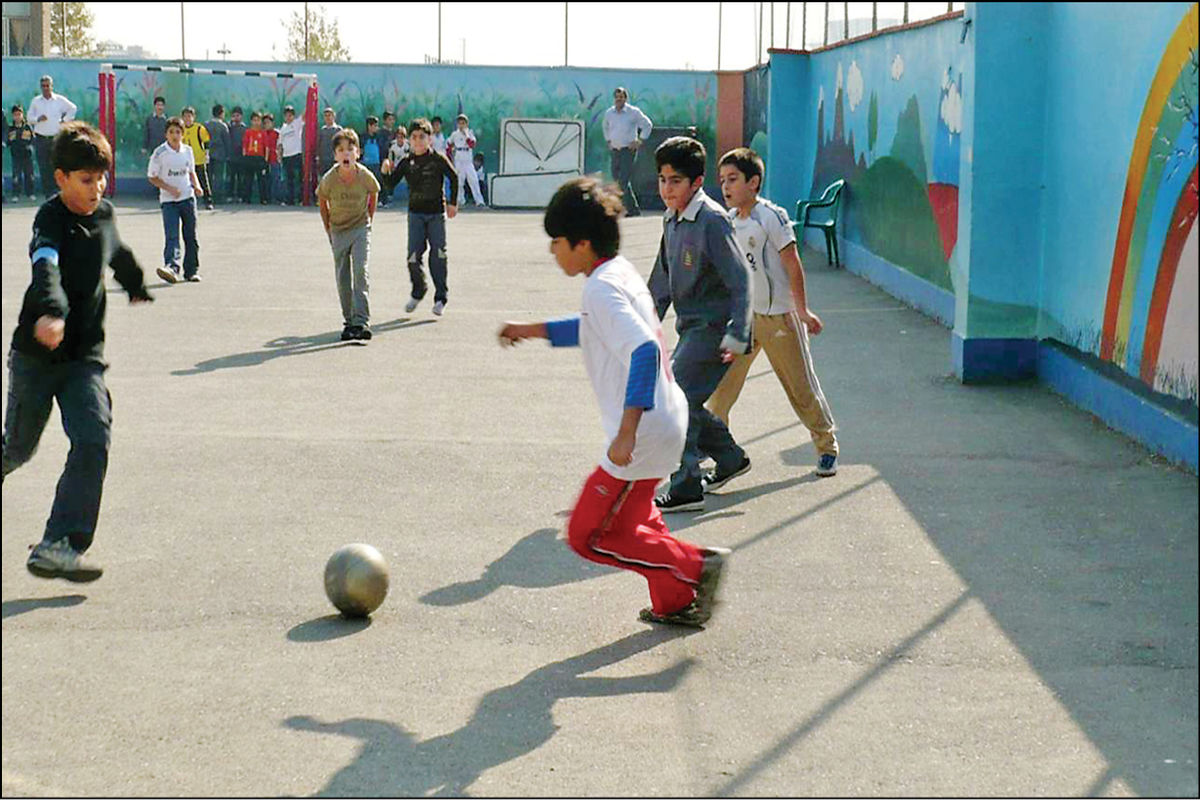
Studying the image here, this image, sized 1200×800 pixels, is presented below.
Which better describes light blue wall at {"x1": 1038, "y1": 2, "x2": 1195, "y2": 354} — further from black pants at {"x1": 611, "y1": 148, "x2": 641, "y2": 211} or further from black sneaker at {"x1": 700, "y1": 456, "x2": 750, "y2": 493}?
black pants at {"x1": 611, "y1": 148, "x2": 641, "y2": 211}

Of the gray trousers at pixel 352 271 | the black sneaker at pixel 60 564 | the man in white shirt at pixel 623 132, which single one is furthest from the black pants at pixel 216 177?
the black sneaker at pixel 60 564

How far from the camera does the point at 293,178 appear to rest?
2977 centimetres

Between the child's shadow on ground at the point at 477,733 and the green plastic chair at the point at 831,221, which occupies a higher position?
the green plastic chair at the point at 831,221

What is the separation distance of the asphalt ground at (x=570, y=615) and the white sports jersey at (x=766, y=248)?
0.91 meters

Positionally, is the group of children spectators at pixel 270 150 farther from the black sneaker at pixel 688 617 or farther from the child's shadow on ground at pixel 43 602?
the black sneaker at pixel 688 617

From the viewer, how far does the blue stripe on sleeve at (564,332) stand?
470 centimetres

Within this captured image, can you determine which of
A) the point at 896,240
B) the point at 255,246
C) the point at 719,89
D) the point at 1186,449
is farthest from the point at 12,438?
the point at 719,89

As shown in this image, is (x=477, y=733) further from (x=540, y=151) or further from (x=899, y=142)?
(x=540, y=151)

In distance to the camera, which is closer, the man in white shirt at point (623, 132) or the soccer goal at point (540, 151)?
the man in white shirt at point (623, 132)

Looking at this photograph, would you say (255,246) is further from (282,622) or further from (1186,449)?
(1186,449)

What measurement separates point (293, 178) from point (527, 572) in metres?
24.9

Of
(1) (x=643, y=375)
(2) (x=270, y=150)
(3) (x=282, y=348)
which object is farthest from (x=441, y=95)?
(1) (x=643, y=375)

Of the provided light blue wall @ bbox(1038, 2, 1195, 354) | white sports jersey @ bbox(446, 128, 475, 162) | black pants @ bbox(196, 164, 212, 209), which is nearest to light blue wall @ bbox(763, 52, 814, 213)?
black pants @ bbox(196, 164, 212, 209)

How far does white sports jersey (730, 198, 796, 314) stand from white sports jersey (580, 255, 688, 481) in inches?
113
